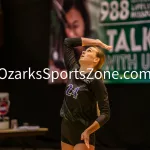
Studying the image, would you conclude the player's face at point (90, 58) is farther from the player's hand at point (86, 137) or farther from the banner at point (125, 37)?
the banner at point (125, 37)

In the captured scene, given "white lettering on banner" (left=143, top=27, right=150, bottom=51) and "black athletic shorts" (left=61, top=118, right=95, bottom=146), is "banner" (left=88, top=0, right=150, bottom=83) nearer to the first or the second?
"white lettering on banner" (left=143, top=27, right=150, bottom=51)

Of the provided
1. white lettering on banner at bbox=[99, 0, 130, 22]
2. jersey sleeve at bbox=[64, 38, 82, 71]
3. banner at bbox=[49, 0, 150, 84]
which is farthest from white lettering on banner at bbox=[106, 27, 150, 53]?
jersey sleeve at bbox=[64, 38, 82, 71]

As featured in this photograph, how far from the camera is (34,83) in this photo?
522 cm

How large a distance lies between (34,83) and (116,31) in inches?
54.6

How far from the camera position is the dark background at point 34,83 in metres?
4.75

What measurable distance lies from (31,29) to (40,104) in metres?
1.07

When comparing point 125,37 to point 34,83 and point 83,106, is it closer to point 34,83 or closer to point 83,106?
point 34,83

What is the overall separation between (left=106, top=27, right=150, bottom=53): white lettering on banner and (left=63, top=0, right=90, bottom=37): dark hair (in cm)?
29

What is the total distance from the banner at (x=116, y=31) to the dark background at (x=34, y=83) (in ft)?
0.88

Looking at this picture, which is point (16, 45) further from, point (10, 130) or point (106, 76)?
point (10, 130)

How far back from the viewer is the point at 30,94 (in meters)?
5.23

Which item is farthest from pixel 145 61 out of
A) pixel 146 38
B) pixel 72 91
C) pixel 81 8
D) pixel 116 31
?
pixel 72 91

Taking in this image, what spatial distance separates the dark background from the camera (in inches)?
187

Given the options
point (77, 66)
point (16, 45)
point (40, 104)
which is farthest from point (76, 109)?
point (16, 45)
